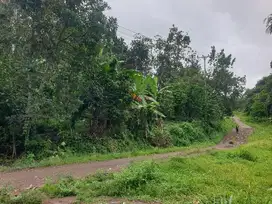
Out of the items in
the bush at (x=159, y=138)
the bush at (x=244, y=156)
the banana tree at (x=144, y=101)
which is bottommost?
the bush at (x=244, y=156)

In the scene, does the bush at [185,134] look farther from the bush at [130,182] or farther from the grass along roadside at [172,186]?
the bush at [130,182]

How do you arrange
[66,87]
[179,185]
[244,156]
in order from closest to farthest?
1. [179,185]
2. [66,87]
3. [244,156]

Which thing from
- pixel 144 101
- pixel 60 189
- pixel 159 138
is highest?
pixel 144 101

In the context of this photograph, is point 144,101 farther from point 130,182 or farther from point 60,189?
point 60,189

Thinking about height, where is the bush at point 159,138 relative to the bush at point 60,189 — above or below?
above

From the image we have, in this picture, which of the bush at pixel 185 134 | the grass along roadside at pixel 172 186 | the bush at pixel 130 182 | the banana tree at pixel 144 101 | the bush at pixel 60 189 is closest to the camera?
the grass along roadside at pixel 172 186

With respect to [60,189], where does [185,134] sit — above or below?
above

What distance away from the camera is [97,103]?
15.0 m

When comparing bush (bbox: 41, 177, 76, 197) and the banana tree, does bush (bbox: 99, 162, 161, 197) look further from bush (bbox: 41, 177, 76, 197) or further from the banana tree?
the banana tree

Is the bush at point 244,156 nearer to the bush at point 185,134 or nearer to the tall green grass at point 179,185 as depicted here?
the tall green grass at point 179,185

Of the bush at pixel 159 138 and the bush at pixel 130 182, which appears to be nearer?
the bush at pixel 130 182

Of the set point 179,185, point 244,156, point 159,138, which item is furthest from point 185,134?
point 179,185

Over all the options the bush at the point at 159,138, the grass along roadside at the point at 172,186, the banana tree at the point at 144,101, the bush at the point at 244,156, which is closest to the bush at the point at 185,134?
the bush at the point at 159,138

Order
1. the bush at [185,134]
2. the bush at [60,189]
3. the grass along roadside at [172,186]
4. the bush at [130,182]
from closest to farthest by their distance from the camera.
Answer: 1. the grass along roadside at [172,186]
2. the bush at [60,189]
3. the bush at [130,182]
4. the bush at [185,134]
